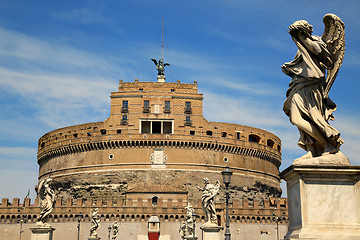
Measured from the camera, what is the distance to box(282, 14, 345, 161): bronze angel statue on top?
5480 millimetres

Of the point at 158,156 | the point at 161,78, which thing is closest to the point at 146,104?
the point at 158,156

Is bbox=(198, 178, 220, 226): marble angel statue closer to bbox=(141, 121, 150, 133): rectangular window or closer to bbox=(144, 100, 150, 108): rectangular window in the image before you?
bbox=(144, 100, 150, 108): rectangular window

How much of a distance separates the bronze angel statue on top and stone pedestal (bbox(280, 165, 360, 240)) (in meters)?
0.26

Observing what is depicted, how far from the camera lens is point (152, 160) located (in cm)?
5731

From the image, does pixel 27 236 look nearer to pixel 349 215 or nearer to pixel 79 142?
Answer: pixel 79 142

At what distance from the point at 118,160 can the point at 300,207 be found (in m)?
53.6

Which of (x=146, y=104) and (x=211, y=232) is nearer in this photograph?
(x=211, y=232)

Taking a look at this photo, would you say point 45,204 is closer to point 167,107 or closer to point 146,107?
point 146,107

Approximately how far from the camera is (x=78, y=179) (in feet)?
195

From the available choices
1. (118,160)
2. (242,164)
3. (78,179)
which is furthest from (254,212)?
(78,179)

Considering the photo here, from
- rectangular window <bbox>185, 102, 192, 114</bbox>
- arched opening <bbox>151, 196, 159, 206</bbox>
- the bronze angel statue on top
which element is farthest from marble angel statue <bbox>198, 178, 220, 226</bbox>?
rectangular window <bbox>185, 102, 192, 114</bbox>

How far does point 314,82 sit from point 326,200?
135 centimetres

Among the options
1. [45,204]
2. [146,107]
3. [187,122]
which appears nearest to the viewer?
[45,204]

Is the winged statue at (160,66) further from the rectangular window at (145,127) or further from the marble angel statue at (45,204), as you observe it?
the marble angel statue at (45,204)
